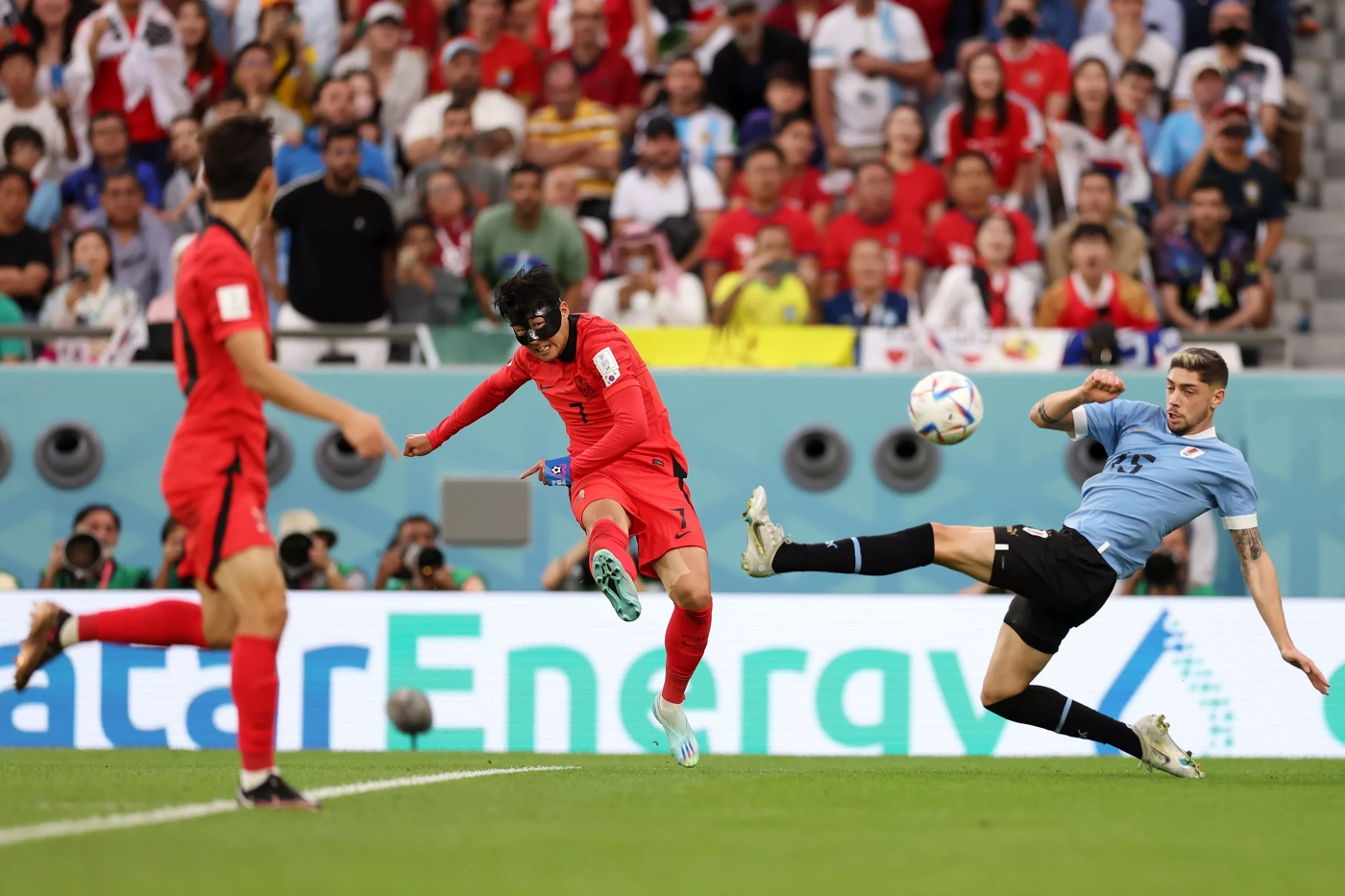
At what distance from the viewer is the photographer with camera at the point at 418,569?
12.1 meters

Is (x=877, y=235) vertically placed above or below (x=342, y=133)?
below

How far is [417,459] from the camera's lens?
41.9ft

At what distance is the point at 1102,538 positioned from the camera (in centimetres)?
749

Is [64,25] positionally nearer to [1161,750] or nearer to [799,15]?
[799,15]

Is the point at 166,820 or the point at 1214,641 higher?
the point at 166,820

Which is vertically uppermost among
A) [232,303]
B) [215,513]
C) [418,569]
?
[232,303]

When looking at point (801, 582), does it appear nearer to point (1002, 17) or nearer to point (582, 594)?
point (582, 594)

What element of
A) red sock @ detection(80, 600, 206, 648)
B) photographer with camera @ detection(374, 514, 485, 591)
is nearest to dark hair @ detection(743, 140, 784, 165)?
photographer with camera @ detection(374, 514, 485, 591)

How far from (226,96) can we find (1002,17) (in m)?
6.58

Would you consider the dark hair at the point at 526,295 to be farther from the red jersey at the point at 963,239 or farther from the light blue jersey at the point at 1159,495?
the red jersey at the point at 963,239

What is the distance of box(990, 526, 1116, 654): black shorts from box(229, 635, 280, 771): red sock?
3.36 meters

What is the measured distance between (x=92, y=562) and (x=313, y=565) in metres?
1.57

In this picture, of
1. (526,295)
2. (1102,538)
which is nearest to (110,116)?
(526,295)

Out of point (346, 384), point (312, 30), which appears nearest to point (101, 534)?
point (346, 384)
